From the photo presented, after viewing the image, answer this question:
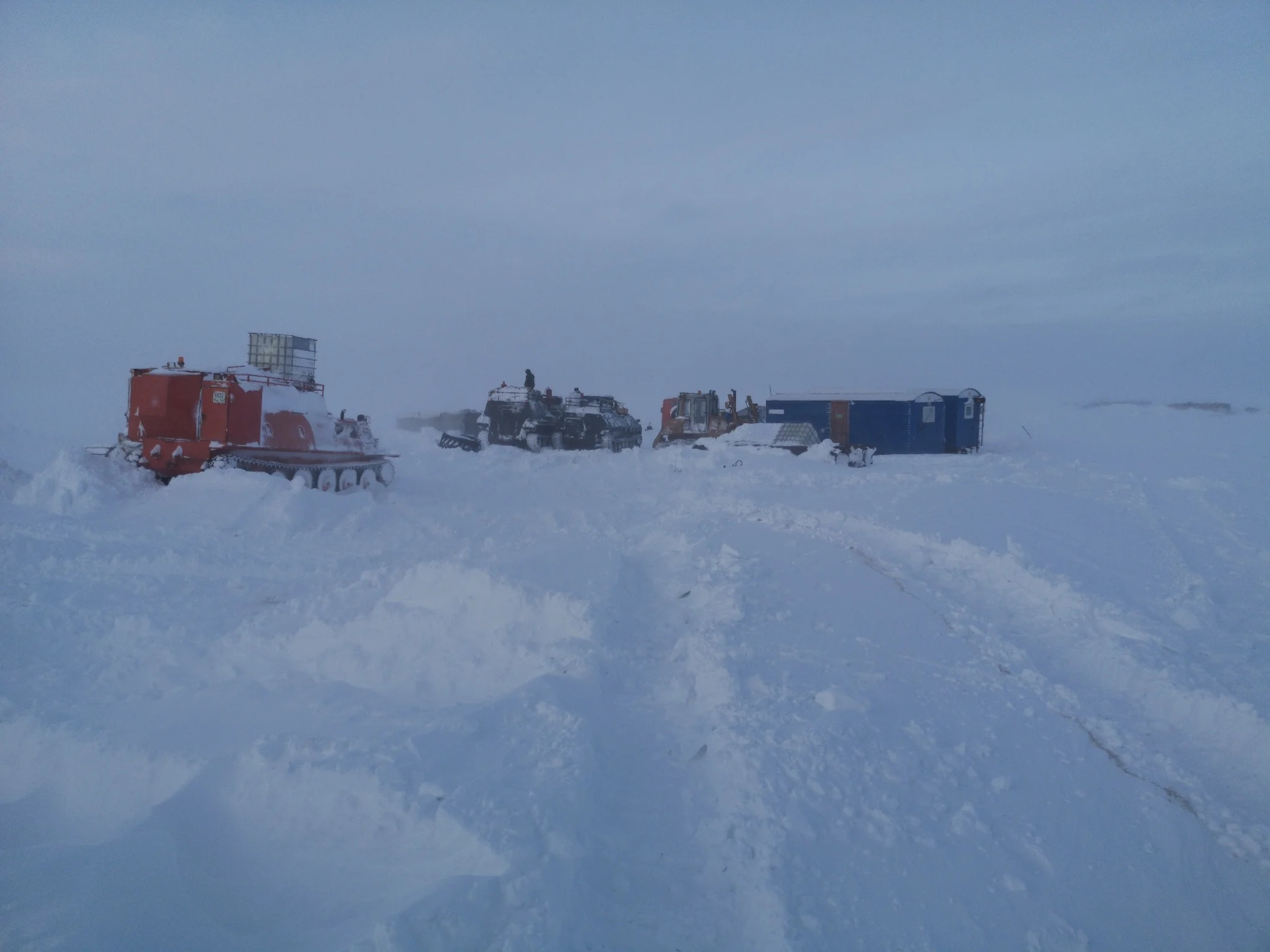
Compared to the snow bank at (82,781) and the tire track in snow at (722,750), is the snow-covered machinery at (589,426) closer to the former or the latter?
the tire track in snow at (722,750)

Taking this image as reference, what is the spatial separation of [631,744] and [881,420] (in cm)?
2934

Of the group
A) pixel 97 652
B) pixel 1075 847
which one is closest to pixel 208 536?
pixel 97 652

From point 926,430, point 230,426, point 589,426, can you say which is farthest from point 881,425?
point 230,426

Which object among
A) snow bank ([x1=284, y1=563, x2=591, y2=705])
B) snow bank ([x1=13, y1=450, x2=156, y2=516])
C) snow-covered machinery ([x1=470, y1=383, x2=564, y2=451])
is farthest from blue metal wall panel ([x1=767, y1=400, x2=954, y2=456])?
snow bank ([x1=284, y1=563, x2=591, y2=705])

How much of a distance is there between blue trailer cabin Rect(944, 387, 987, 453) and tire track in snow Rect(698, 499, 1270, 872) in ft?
80.6

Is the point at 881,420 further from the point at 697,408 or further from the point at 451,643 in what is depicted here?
the point at 451,643

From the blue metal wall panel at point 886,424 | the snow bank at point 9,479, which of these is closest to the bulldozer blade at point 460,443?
the blue metal wall panel at point 886,424

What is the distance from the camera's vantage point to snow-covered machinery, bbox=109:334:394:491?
13789mm

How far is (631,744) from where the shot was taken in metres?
5.27

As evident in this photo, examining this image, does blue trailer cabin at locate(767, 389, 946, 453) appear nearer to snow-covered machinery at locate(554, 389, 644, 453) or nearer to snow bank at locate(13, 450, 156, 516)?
snow-covered machinery at locate(554, 389, 644, 453)

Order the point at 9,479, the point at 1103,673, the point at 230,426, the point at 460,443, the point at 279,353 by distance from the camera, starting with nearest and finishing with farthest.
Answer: the point at 1103,673, the point at 9,479, the point at 230,426, the point at 279,353, the point at 460,443

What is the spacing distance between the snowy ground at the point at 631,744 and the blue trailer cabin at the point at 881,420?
864 inches

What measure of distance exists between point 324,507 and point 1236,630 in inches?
468

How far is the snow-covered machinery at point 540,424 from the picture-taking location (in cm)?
3064
